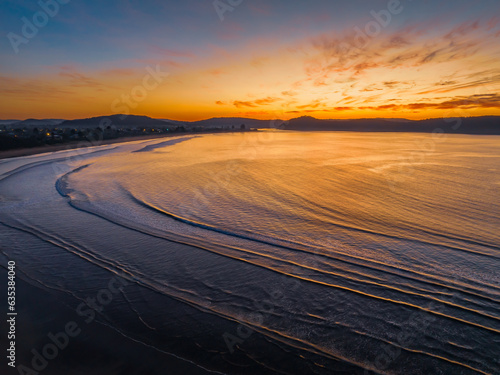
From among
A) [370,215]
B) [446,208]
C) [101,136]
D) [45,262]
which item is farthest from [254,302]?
[101,136]

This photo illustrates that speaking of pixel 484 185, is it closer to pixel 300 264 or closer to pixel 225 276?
pixel 300 264

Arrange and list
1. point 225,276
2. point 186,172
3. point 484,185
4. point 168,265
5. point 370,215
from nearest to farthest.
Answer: point 225,276, point 168,265, point 370,215, point 484,185, point 186,172

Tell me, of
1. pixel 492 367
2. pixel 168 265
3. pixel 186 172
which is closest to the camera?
pixel 492 367

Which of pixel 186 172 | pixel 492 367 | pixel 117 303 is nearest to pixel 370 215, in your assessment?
pixel 492 367

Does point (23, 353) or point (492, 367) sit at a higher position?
point (23, 353)

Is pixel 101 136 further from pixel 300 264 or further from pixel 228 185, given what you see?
pixel 300 264

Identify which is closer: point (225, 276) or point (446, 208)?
point (225, 276)
